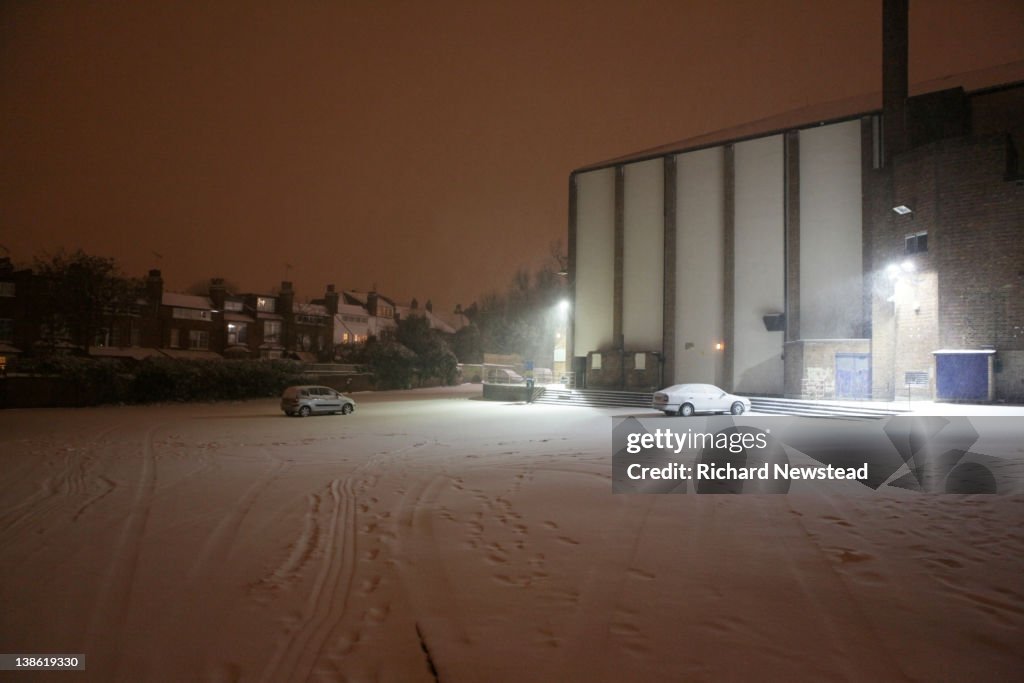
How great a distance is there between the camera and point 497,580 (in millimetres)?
5395

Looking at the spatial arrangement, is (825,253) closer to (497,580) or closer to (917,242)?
(917,242)

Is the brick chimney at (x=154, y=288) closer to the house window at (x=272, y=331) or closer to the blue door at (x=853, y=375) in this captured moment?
the house window at (x=272, y=331)

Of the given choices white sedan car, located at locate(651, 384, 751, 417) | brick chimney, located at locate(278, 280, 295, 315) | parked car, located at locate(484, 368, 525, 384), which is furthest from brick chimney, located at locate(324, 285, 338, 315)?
white sedan car, located at locate(651, 384, 751, 417)

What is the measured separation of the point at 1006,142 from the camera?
23.5 meters

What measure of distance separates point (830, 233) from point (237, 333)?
1956 inches

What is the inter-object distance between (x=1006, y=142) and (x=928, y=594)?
26590mm

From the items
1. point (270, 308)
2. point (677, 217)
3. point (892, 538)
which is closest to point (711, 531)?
point (892, 538)

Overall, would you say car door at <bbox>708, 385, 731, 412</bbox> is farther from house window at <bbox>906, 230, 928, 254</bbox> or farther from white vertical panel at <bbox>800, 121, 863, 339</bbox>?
house window at <bbox>906, 230, 928, 254</bbox>

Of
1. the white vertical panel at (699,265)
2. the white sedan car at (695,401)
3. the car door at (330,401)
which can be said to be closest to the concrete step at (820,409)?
the white sedan car at (695,401)

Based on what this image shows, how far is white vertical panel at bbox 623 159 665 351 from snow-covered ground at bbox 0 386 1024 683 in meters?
26.8

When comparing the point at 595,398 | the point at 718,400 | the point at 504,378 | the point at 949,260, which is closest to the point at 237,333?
the point at 504,378

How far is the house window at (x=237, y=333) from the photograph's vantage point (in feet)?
180

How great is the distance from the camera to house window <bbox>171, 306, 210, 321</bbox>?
5188 cm

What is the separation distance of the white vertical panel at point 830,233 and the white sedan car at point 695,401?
8200 mm
